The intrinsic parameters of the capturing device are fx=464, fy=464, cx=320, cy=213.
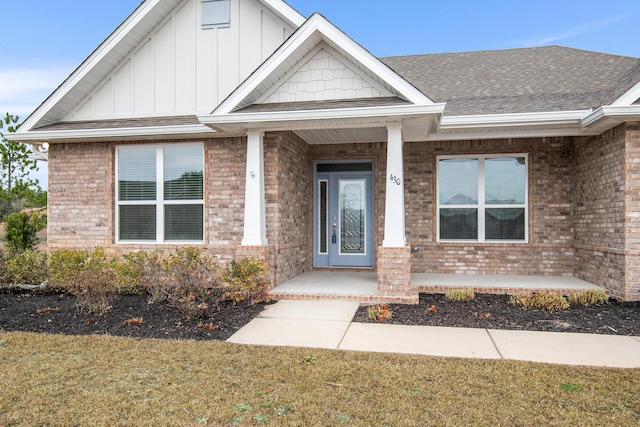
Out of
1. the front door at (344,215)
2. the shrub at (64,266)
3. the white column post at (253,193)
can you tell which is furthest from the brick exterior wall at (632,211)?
the shrub at (64,266)

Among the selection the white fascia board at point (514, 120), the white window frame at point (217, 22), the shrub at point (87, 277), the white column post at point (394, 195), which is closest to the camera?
the shrub at point (87, 277)

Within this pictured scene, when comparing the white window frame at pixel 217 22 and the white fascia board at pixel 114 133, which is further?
the white window frame at pixel 217 22

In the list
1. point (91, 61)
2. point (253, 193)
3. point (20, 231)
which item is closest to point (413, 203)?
point (253, 193)

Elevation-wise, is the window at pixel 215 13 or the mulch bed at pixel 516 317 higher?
the window at pixel 215 13

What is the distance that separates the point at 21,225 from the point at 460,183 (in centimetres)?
1113

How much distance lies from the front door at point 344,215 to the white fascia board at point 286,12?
3448 millimetres

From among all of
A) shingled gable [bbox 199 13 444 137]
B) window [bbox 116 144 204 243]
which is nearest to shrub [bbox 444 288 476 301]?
shingled gable [bbox 199 13 444 137]

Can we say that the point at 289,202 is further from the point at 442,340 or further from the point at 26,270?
the point at 26,270

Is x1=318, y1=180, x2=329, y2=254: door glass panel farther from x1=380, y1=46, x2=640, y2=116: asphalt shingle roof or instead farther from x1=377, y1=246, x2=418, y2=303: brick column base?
x1=377, y1=246, x2=418, y2=303: brick column base

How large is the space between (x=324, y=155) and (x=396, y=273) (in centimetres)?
426

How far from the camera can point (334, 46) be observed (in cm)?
795

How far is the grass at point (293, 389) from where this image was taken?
12.1ft

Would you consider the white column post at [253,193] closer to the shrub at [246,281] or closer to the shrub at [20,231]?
the shrub at [246,281]

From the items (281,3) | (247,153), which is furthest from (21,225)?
(281,3)
